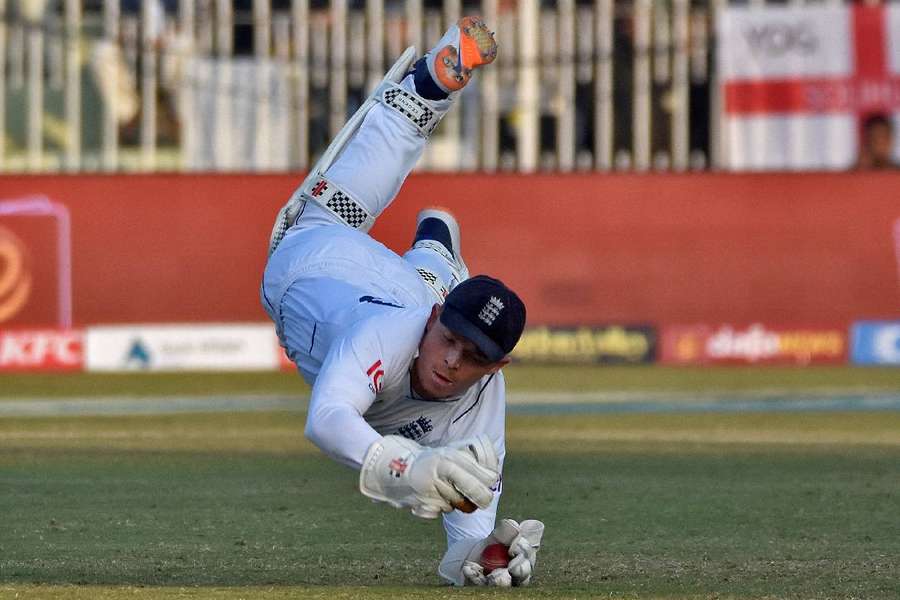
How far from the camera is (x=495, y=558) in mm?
7121

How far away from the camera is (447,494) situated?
602 cm

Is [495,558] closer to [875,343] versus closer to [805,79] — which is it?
[875,343]

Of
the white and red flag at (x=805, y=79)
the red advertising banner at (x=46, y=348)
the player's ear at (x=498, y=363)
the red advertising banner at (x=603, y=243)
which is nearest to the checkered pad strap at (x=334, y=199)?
the player's ear at (x=498, y=363)

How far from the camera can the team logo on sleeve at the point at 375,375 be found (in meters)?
6.46

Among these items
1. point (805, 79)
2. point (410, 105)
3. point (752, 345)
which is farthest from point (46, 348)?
point (410, 105)

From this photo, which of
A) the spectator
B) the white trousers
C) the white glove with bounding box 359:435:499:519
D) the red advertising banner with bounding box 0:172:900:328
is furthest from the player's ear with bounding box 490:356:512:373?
the spectator

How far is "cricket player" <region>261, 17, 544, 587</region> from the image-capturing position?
6.13 m

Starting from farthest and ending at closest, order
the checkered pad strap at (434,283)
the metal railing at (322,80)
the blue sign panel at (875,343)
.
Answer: the metal railing at (322,80) < the blue sign panel at (875,343) < the checkered pad strap at (434,283)

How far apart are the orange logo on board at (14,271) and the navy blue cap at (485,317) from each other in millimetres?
16368

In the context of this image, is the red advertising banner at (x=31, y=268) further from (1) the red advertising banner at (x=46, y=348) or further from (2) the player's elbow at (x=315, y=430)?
(2) the player's elbow at (x=315, y=430)

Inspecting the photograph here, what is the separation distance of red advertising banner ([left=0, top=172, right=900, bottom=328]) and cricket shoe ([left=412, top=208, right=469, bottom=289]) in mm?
13516

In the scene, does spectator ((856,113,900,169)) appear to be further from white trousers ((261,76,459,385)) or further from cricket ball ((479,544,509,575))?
cricket ball ((479,544,509,575))

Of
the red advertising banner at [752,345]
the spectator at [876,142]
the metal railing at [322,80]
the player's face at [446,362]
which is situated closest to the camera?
the player's face at [446,362]

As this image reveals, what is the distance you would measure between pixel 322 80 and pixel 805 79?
6764mm
